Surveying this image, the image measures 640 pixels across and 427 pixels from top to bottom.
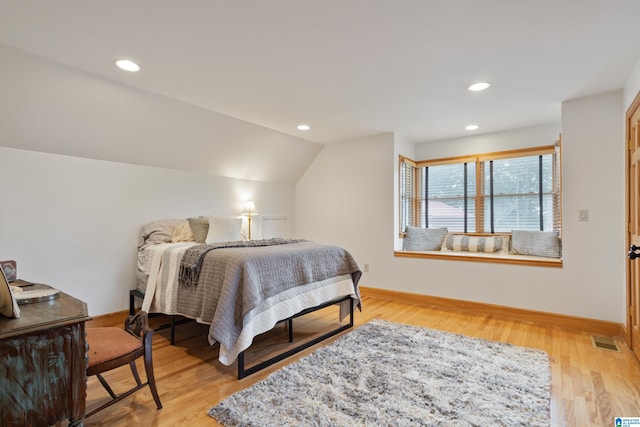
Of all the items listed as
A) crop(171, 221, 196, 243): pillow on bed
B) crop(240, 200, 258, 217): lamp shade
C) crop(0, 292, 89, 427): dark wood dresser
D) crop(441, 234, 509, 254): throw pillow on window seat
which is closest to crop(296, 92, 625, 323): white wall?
crop(441, 234, 509, 254): throw pillow on window seat

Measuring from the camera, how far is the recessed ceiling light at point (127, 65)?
7.80ft

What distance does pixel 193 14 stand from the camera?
1830 millimetres

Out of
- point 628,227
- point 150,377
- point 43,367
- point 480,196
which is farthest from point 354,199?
point 43,367

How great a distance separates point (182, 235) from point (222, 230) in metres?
0.44

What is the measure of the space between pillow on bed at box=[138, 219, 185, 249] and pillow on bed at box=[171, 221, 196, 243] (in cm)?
6

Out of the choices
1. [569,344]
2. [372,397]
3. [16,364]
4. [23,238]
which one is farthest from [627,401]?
[23,238]

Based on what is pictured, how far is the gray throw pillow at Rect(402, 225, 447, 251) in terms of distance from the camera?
15.3 feet

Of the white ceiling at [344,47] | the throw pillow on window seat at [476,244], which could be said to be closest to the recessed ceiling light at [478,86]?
the white ceiling at [344,47]

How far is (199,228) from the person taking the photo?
3.65m

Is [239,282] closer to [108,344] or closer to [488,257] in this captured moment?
[108,344]

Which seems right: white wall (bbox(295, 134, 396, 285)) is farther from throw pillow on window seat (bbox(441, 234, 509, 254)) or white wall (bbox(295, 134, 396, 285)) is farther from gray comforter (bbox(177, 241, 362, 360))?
gray comforter (bbox(177, 241, 362, 360))

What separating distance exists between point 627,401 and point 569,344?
3.30ft

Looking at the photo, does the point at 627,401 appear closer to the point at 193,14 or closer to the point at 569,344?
the point at 569,344

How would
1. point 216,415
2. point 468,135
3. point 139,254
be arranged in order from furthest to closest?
point 468,135 < point 139,254 < point 216,415
